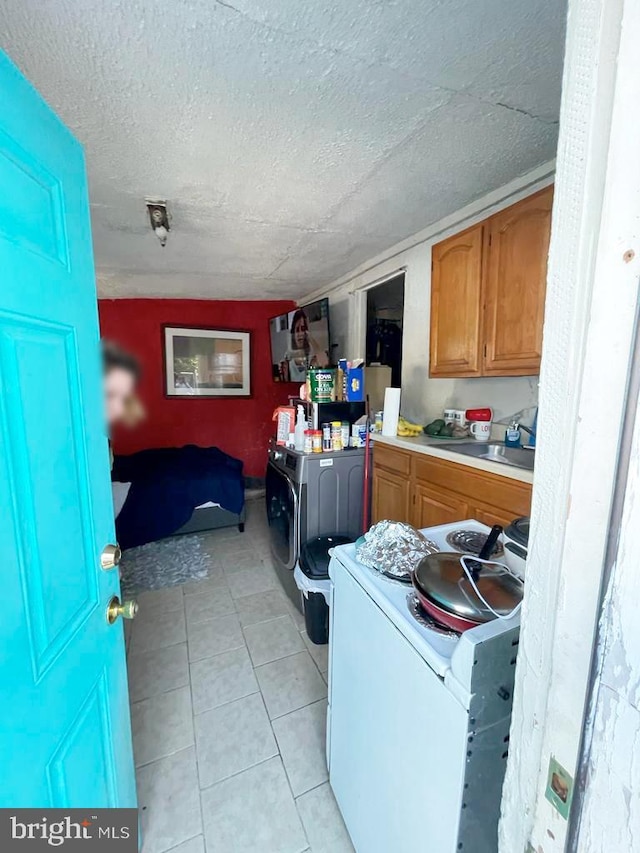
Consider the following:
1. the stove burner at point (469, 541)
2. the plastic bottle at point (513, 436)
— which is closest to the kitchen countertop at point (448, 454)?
the plastic bottle at point (513, 436)

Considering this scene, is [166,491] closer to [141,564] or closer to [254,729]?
[141,564]

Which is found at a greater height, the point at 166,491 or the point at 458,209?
the point at 458,209

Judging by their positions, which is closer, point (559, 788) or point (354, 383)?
point (559, 788)

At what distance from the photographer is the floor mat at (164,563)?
2449mm

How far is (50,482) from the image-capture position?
65 cm

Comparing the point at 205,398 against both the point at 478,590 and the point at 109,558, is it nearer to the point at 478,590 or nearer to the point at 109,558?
the point at 109,558

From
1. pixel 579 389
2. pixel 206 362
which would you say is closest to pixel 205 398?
pixel 206 362

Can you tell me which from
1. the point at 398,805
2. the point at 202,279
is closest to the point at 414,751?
the point at 398,805

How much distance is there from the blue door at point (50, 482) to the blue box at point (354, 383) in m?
1.60

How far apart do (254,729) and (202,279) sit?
3.19 meters

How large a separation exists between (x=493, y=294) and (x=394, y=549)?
138 centimetres

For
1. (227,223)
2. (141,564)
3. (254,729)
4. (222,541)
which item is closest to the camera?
(254,729)

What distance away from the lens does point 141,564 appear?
2.66 metres

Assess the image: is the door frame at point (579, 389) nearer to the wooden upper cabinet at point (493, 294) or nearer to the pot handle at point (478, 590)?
the pot handle at point (478, 590)
